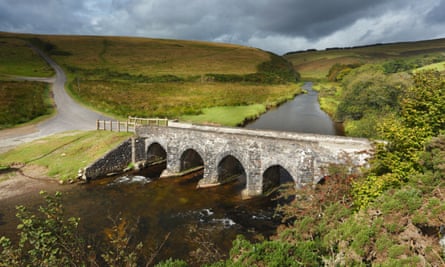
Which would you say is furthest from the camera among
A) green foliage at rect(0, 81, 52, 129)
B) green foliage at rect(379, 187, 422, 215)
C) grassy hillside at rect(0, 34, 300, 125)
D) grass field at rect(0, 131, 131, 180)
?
grassy hillside at rect(0, 34, 300, 125)

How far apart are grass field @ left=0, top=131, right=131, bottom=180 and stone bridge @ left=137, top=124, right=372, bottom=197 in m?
3.72

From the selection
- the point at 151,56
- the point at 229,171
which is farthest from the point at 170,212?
the point at 151,56

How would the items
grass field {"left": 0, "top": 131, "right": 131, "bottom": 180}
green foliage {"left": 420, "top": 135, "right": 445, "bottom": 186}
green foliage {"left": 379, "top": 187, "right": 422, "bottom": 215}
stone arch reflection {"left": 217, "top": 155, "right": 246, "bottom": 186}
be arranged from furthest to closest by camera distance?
grass field {"left": 0, "top": 131, "right": 131, "bottom": 180} < stone arch reflection {"left": 217, "top": 155, "right": 246, "bottom": 186} < green foliage {"left": 420, "top": 135, "right": 445, "bottom": 186} < green foliage {"left": 379, "top": 187, "right": 422, "bottom": 215}

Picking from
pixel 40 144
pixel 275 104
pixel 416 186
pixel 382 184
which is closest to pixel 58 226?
pixel 416 186

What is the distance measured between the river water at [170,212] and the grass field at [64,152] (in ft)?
8.93

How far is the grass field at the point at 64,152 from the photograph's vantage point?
2438 cm

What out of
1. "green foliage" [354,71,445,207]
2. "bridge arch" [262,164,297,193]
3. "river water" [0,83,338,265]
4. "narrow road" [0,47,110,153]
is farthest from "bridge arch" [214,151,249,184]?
"narrow road" [0,47,110,153]

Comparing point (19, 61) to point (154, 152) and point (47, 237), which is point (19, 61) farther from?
point (47, 237)

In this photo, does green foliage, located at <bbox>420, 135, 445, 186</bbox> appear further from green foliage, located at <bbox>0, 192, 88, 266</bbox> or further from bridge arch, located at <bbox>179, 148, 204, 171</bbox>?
bridge arch, located at <bbox>179, 148, 204, 171</bbox>

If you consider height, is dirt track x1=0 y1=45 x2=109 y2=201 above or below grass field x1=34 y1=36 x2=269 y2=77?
below

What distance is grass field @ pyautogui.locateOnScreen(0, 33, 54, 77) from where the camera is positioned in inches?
2772

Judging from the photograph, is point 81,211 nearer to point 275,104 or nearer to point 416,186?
point 416,186

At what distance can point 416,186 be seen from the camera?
8.77 meters

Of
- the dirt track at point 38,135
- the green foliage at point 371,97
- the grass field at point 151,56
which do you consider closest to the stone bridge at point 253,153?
the dirt track at point 38,135
